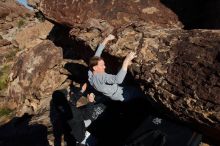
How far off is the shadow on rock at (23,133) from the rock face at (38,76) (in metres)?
0.83

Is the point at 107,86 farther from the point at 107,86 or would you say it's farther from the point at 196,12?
the point at 196,12

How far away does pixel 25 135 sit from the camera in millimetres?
11430

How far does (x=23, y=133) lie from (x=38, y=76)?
2.43 m

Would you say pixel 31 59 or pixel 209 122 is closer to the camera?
pixel 209 122

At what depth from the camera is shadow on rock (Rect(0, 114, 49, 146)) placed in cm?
1087

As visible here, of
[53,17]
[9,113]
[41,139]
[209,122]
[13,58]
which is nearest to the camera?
[209,122]

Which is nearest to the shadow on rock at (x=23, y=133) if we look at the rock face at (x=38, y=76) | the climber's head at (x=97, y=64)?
the rock face at (x=38, y=76)

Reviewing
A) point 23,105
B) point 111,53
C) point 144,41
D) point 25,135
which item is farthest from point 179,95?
point 23,105

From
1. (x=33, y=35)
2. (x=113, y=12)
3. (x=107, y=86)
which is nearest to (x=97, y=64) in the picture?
(x=107, y=86)

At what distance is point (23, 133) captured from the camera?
38.1 ft

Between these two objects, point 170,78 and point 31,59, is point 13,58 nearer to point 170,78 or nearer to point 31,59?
point 31,59

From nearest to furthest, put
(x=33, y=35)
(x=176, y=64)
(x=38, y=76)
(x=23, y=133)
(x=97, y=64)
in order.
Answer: (x=176, y=64) < (x=97, y=64) < (x=23, y=133) < (x=38, y=76) < (x=33, y=35)

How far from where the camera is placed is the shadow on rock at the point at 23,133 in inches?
428

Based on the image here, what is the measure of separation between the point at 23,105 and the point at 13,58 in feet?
13.4
